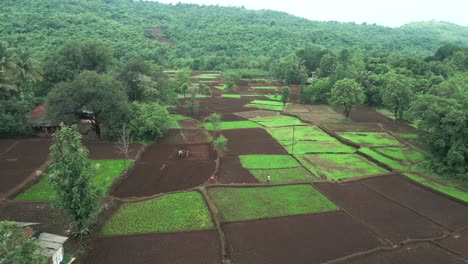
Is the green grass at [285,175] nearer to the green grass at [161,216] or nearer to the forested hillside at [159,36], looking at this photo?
the green grass at [161,216]

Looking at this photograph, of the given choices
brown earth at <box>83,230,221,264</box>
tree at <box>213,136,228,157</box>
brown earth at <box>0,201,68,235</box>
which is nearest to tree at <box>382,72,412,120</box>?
tree at <box>213,136,228,157</box>

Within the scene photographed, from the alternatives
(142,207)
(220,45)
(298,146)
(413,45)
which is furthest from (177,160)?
(413,45)

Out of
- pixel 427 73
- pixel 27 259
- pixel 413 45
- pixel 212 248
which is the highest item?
pixel 413 45

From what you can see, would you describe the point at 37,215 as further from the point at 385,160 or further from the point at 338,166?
the point at 385,160

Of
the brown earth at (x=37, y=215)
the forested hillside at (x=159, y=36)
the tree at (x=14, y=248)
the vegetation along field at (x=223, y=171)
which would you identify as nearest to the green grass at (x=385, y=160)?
the vegetation along field at (x=223, y=171)

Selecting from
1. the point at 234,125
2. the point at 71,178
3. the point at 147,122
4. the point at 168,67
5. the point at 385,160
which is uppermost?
the point at 168,67

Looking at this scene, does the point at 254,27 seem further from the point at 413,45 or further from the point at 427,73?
→ the point at 427,73

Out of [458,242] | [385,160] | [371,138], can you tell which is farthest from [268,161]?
[458,242]
